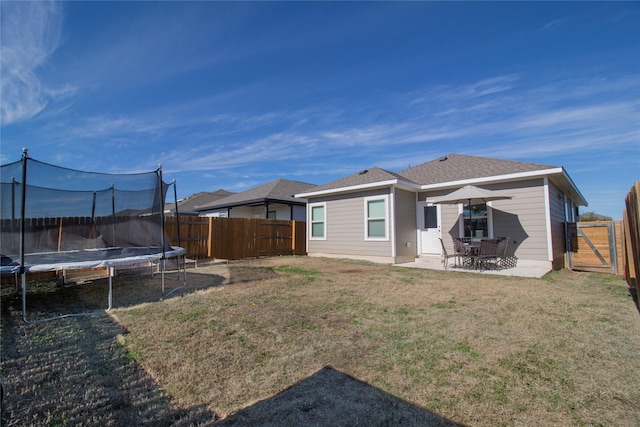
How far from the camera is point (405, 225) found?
9.76m

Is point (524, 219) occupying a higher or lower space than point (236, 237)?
higher

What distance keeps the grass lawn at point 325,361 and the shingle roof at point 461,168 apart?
4.57m

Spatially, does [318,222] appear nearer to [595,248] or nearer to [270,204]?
[270,204]

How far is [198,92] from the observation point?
10164 mm

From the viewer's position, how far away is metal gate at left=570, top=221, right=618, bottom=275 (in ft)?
25.5

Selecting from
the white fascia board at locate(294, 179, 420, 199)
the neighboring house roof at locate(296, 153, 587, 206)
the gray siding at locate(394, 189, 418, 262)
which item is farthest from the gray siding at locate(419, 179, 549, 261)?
the gray siding at locate(394, 189, 418, 262)

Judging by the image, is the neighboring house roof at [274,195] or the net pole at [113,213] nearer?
the net pole at [113,213]

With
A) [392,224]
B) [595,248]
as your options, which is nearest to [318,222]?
[392,224]

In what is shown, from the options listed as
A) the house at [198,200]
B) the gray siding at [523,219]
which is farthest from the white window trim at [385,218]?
the house at [198,200]

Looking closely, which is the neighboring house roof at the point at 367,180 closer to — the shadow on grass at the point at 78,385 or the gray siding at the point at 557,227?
the gray siding at the point at 557,227

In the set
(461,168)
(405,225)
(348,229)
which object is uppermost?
(461,168)

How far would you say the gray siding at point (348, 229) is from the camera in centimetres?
984

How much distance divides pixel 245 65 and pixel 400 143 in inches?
335

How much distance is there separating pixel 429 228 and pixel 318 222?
14.0 ft
